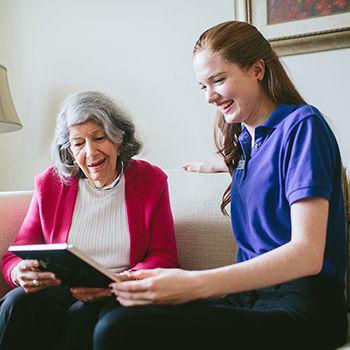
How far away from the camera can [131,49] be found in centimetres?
210

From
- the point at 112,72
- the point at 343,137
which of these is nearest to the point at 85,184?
the point at 112,72

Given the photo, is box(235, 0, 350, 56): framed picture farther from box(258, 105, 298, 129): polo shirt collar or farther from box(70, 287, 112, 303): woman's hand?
box(70, 287, 112, 303): woman's hand

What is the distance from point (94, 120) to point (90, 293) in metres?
0.60

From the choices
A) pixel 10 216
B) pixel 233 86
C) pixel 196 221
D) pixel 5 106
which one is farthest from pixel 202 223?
pixel 5 106

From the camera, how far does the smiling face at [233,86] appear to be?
1.07 meters

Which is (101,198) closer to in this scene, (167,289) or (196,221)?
(196,221)

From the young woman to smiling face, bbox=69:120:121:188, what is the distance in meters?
0.40

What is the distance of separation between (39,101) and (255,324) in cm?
185

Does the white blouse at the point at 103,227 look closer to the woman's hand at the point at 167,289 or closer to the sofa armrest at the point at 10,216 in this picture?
the sofa armrest at the point at 10,216

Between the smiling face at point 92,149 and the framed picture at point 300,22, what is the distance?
2.91 ft

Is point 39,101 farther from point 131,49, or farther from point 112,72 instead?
point 131,49

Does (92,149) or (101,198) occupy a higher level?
(92,149)

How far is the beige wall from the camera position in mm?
1792

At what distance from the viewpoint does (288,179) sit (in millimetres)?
929
